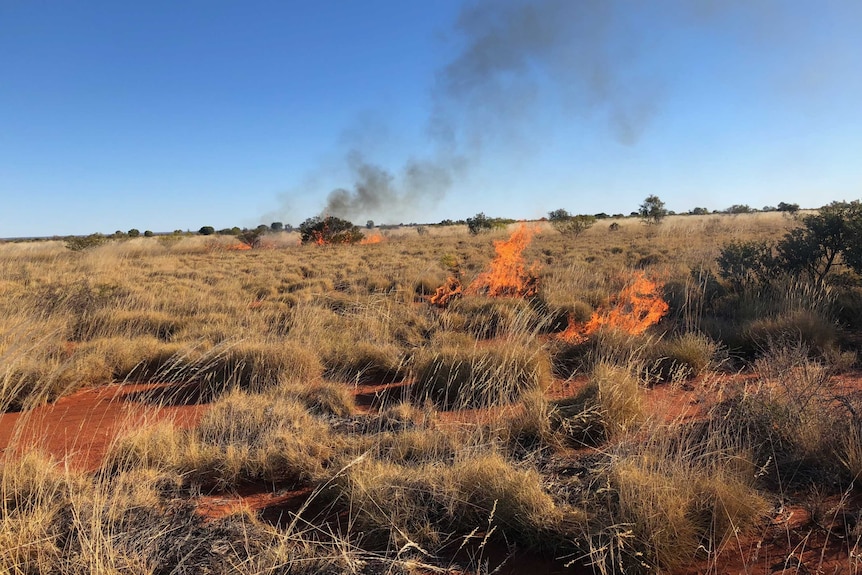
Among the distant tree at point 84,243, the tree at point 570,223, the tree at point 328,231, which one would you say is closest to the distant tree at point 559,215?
the tree at point 570,223

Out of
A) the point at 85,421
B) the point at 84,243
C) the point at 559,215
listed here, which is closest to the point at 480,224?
the point at 559,215

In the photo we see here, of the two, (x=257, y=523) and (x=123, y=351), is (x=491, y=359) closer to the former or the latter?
(x=257, y=523)

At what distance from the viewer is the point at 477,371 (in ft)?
17.7

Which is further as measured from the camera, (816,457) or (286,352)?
(286,352)

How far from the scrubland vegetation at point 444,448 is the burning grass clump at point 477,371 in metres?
0.04

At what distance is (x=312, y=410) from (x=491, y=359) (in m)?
2.20

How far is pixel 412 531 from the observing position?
2.84 meters

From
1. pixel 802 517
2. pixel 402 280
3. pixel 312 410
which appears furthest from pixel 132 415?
pixel 402 280

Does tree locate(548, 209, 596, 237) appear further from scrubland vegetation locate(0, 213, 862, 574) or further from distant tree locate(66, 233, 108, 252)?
distant tree locate(66, 233, 108, 252)

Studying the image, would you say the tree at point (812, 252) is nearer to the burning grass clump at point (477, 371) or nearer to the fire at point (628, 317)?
the fire at point (628, 317)

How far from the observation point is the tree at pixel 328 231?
32.0 m

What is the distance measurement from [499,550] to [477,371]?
105 inches

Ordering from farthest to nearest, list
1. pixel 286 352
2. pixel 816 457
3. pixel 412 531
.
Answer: pixel 286 352, pixel 816 457, pixel 412 531

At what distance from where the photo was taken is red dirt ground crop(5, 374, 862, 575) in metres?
2.49
